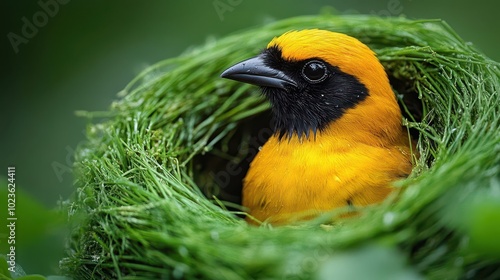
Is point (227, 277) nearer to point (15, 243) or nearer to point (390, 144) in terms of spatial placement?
point (15, 243)

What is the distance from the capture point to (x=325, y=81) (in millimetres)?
3604

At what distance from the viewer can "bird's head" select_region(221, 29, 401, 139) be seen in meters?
3.56

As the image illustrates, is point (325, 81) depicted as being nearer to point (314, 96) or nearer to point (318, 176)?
point (314, 96)

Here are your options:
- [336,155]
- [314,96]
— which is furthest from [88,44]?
[336,155]

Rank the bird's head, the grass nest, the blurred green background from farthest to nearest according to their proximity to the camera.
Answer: the blurred green background < the bird's head < the grass nest

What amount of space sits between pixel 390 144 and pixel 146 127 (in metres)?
1.30

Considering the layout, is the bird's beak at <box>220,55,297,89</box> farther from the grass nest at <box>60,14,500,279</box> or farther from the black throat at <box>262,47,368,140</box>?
the grass nest at <box>60,14,500,279</box>

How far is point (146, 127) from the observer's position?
12.5 ft

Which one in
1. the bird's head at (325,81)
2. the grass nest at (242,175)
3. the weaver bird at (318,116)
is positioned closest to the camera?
the grass nest at (242,175)

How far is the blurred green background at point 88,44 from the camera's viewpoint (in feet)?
17.0

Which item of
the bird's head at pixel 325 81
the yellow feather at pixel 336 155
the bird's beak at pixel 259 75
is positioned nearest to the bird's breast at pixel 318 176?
the yellow feather at pixel 336 155

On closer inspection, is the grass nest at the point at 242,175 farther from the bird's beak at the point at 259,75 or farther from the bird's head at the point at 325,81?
the bird's beak at the point at 259,75

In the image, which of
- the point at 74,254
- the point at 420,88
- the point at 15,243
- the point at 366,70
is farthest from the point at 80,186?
the point at 420,88

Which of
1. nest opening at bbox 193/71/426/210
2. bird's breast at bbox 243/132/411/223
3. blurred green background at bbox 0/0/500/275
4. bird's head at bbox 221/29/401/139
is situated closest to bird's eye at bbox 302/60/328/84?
bird's head at bbox 221/29/401/139
